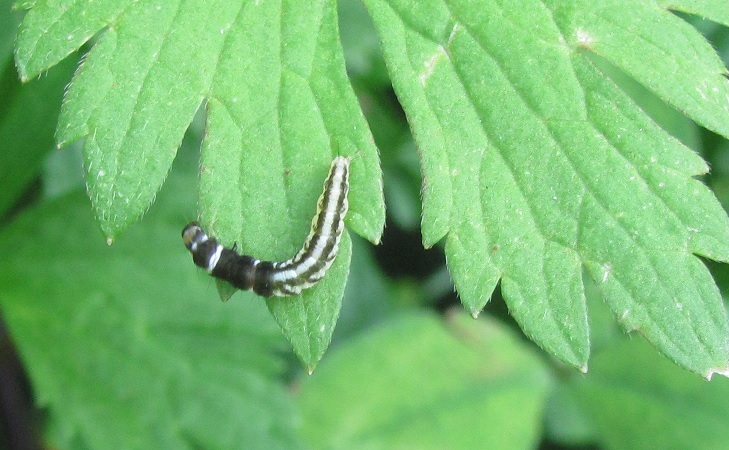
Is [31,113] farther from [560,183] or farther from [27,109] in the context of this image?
[560,183]

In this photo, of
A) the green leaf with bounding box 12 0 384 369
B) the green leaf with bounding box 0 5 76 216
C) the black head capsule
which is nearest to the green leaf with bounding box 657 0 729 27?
the green leaf with bounding box 12 0 384 369

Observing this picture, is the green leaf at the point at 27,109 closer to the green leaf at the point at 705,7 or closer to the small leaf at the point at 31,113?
the small leaf at the point at 31,113

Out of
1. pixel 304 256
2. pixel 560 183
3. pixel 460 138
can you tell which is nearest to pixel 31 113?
pixel 304 256

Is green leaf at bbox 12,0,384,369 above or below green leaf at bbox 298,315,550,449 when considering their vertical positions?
above

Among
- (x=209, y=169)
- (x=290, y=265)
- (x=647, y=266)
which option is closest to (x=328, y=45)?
(x=209, y=169)

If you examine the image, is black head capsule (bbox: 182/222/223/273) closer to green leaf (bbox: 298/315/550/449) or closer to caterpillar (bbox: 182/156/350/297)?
caterpillar (bbox: 182/156/350/297)

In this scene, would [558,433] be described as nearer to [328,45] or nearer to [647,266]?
[647,266]

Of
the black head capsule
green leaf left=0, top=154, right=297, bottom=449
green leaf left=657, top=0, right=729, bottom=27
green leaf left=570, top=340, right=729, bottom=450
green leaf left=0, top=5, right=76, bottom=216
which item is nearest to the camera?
the black head capsule
